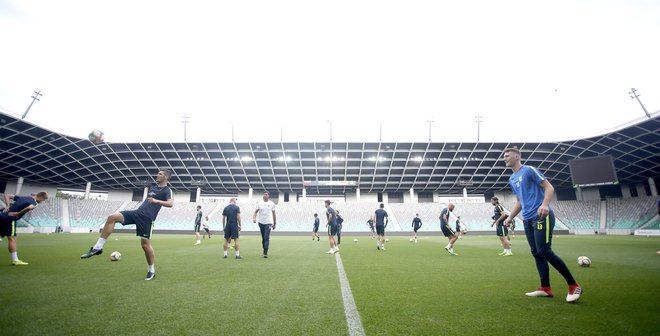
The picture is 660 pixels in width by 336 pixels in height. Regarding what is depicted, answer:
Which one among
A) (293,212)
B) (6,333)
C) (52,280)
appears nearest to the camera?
(6,333)

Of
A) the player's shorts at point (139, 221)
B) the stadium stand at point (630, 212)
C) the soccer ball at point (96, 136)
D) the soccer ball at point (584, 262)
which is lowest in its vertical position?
the stadium stand at point (630, 212)

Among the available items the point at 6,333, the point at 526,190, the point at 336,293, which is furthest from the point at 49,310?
the point at 526,190

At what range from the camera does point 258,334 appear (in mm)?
2713

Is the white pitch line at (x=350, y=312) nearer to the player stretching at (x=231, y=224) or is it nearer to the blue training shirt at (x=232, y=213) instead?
the player stretching at (x=231, y=224)

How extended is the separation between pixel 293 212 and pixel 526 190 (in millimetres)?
42218

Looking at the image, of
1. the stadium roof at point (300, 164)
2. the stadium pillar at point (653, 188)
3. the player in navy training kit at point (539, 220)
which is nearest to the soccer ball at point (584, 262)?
the player in navy training kit at point (539, 220)

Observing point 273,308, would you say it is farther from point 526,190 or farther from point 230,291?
point 526,190

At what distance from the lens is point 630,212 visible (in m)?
40.7

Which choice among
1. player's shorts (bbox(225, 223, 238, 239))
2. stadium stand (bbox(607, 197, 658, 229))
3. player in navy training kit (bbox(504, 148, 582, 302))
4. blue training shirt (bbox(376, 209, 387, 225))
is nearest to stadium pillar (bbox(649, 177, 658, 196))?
stadium stand (bbox(607, 197, 658, 229))

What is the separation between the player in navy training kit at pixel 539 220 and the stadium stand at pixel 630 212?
49748 millimetres

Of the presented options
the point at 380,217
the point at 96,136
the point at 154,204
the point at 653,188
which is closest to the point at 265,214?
the point at 154,204

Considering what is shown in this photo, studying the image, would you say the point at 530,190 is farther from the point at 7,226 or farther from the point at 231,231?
the point at 7,226

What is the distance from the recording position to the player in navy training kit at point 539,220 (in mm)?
4203

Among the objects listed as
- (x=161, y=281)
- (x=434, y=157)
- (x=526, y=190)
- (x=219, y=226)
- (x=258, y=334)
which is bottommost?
(x=219, y=226)
